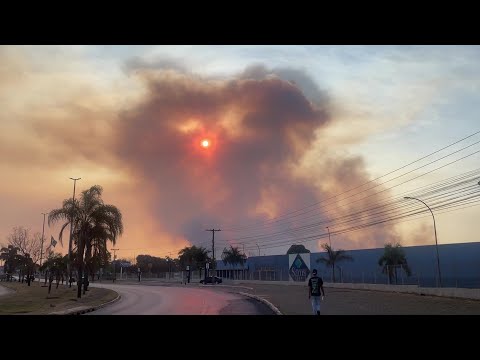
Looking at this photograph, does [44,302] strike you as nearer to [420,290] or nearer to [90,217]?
[90,217]

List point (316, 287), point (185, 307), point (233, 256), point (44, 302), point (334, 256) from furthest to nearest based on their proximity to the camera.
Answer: point (233, 256) → point (334, 256) → point (44, 302) → point (185, 307) → point (316, 287)

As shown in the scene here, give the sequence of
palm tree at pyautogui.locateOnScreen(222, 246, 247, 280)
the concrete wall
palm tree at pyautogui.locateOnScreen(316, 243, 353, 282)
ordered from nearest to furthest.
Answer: the concrete wall → palm tree at pyautogui.locateOnScreen(316, 243, 353, 282) → palm tree at pyautogui.locateOnScreen(222, 246, 247, 280)

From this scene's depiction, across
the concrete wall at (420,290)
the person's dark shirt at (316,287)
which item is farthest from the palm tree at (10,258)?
the person's dark shirt at (316,287)

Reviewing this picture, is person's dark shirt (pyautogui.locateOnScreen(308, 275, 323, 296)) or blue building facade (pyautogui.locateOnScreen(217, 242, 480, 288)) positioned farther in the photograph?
blue building facade (pyautogui.locateOnScreen(217, 242, 480, 288))

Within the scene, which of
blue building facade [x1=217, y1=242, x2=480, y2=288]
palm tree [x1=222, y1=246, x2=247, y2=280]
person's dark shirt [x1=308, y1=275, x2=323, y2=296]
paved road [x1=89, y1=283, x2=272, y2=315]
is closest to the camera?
person's dark shirt [x1=308, y1=275, x2=323, y2=296]

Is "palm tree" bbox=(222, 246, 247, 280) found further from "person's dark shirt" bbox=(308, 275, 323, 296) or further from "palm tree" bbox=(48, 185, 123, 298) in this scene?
"person's dark shirt" bbox=(308, 275, 323, 296)

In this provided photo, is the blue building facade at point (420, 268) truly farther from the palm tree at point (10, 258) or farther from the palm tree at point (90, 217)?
the palm tree at point (10, 258)

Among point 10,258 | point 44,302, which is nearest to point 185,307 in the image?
point 44,302

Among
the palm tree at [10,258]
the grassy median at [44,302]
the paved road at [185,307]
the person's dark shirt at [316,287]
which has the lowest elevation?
the paved road at [185,307]

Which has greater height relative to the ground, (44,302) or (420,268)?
(420,268)

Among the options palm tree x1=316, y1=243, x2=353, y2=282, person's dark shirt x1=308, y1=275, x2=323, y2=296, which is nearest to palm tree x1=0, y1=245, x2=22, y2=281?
palm tree x1=316, y1=243, x2=353, y2=282

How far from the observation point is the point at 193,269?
348 feet
